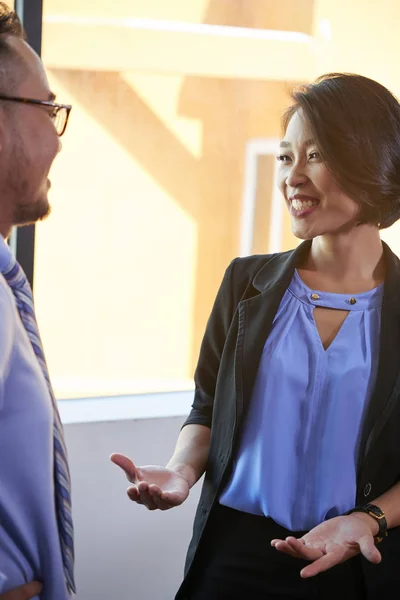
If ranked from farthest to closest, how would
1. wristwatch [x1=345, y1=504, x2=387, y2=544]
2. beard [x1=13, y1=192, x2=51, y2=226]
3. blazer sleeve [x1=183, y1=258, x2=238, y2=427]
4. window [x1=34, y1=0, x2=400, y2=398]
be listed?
window [x1=34, y1=0, x2=400, y2=398], blazer sleeve [x1=183, y1=258, x2=238, y2=427], wristwatch [x1=345, y1=504, x2=387, y2=544], beard [x1=13, y1=192, x2=51, y2=226]

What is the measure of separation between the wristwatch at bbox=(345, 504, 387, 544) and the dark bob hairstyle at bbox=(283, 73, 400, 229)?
1.82ft

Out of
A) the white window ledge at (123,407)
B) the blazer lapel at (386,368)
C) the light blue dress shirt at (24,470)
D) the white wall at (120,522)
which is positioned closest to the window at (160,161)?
the white window ledge at (123,407)

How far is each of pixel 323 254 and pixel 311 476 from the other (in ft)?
1.46

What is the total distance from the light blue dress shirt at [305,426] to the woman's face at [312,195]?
0.16 meters

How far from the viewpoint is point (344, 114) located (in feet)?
5.00

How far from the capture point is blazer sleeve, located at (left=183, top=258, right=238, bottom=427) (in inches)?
66.4

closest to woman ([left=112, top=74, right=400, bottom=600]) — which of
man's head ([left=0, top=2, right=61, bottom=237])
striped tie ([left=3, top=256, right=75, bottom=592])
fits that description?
striped tie ([left=3, top=256, right=75, bottom=592])

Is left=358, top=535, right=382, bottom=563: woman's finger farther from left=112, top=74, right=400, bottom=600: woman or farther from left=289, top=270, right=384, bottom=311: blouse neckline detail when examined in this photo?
left=289, top=270, right=384, bottom=311: blouse neckline detail

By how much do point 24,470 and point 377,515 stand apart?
674mm

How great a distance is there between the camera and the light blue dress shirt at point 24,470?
3.67 ft

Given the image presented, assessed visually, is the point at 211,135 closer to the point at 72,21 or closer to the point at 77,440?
the point at 72,21

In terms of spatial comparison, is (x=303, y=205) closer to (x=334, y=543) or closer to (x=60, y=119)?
(x=60, y=119)

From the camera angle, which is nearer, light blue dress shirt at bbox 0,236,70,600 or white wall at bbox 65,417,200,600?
light blue dress shirt at bbox 0,236,70,600

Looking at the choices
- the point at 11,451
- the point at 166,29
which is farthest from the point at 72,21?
the point at 11,451
